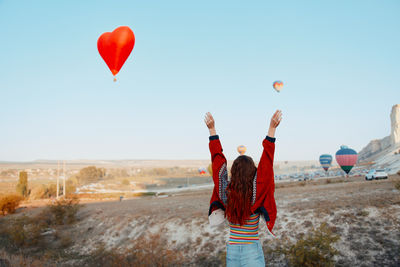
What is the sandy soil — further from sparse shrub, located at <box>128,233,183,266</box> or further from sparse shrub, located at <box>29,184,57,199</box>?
sparse shrub, located at <box>29,184,57,199</box>

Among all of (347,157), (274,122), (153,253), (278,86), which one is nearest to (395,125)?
(347,157)

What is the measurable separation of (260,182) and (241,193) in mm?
245

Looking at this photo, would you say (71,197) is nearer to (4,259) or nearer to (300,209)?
(4,259)

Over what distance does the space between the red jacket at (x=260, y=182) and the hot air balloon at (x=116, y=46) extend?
37.9 ft

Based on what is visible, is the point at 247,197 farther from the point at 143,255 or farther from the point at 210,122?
the point at 143,255

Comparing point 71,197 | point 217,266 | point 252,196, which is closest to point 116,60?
point 217,266

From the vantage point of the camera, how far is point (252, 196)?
3389mm

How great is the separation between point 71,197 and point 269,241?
66.2ft

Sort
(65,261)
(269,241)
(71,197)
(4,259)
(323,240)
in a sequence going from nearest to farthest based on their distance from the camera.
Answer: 1. (323,240)
2. (4,259)
3. (269,241)
4. (65,261)
5. (71,197)

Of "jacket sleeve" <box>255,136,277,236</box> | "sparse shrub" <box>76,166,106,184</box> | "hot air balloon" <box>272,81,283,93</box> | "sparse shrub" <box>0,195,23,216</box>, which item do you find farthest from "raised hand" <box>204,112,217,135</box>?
"sparse shrub" <box>76,166,106,184</box>

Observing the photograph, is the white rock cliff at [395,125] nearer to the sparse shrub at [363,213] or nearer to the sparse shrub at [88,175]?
the sparse shrub at [88,175]

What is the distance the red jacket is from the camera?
3.23 metres

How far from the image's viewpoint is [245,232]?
11.0 feet

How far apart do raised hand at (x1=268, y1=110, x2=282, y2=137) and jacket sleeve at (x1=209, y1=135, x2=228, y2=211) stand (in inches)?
23.3
